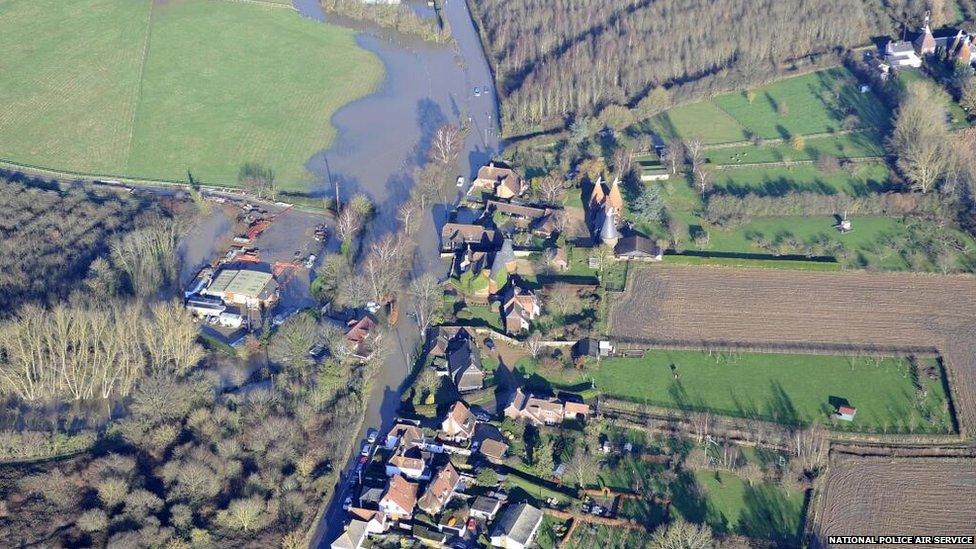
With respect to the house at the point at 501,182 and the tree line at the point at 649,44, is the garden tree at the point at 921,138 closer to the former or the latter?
the tree line at the point at 649,44

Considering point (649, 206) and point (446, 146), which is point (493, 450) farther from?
point (446, 146)

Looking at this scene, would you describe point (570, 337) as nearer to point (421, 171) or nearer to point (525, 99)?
point (421, 171)

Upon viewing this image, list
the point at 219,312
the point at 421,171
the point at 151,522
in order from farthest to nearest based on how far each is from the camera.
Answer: the point at 421,171 < the point at 219,312 < the point at 151,522

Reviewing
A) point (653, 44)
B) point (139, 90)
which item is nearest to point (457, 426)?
point (653, 44)

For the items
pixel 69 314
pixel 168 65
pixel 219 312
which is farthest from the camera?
pixel 168 65

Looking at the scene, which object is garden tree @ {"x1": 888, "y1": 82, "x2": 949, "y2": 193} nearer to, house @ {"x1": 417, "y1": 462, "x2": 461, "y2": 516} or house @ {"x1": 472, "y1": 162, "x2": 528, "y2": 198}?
house @ {"x1": 472, "y1": 162, "x2": 528, "y2": 198}

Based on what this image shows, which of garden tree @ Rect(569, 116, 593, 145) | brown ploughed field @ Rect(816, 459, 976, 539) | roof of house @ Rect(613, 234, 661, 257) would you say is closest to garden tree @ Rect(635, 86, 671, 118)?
garden tree @ Rect(569, 116, 593, 145)

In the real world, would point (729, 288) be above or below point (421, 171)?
below

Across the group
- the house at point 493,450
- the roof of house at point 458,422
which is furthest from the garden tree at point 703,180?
the house at point 493,450

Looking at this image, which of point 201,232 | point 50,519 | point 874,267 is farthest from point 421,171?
point 50,519
